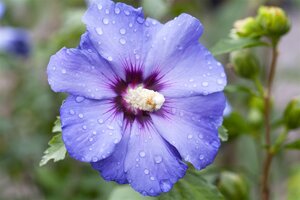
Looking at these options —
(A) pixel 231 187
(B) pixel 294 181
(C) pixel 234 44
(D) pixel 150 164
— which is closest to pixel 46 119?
(B) pixel 294 181

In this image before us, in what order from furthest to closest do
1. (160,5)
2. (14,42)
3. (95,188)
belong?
(14,42) → (95,188) → (160,5)

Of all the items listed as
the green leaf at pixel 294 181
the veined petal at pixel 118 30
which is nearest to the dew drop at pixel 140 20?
the veined petal at pixel 118 30

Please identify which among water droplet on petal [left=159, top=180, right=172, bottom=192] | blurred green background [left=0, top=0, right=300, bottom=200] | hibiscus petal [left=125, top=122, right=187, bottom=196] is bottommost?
blurred green background [left=0, top=0, right=300, bottom=200]

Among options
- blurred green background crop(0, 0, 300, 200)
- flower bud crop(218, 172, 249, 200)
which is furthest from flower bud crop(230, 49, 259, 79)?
blurred green background crop(0, 0, 300, 200)

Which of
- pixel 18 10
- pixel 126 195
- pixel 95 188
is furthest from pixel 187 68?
pixel 18 10

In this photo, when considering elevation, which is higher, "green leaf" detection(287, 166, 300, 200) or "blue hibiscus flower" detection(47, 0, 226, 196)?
"blue hibiscus flower" detection(47, 0, 226, 196)

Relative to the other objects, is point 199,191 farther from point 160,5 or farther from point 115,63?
point 160,5

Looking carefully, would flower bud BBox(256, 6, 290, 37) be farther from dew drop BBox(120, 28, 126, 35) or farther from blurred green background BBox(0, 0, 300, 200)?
A: blurred green background BBox(0, 0, 300, 200)
